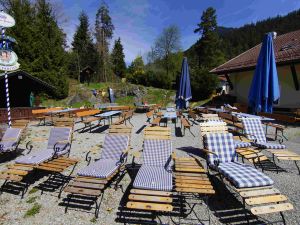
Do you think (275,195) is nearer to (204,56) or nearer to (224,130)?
(224,130)

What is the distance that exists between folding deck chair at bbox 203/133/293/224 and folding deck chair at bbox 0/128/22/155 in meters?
5.49

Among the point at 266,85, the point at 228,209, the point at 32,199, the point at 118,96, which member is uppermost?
the point at 118,96

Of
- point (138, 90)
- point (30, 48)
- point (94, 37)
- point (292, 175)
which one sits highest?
point (94, 37)

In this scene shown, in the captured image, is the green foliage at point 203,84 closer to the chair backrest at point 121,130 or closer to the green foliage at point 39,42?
the green foliage at point 39,42

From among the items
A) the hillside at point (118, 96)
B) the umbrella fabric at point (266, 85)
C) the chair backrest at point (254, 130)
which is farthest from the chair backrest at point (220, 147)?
the hillside at point (118, 96)

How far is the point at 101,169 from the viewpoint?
15.6 feet

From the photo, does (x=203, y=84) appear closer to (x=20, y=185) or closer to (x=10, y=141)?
(x=10, y=141)

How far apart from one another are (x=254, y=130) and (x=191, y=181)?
402cm

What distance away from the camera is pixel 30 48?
80.5ft

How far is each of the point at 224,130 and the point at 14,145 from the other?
6017mm

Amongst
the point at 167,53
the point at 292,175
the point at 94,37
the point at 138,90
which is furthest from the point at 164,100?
the point at 292,175

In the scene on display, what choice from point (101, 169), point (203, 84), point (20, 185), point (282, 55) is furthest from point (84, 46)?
point (101, 169)

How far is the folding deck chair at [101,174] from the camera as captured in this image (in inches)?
159

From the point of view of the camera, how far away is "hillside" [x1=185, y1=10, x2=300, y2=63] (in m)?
64.3
